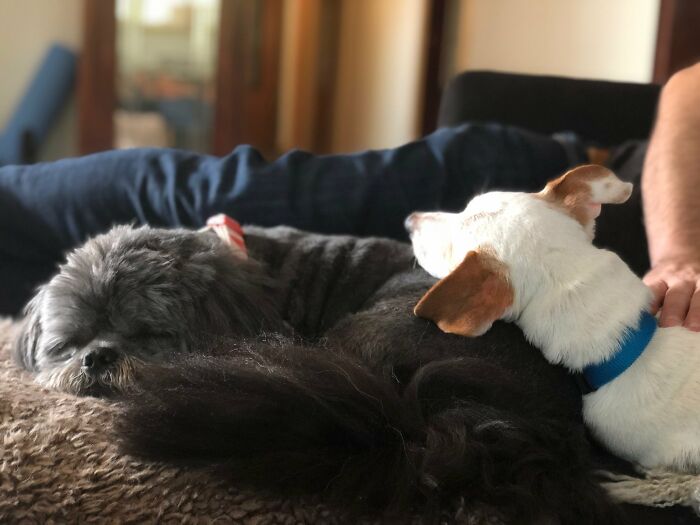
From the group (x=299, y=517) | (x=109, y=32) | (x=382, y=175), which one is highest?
(x=109, y=32)

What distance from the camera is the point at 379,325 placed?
902 mm

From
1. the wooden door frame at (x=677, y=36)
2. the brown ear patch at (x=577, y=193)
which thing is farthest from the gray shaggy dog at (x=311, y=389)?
the wooden door frame at (x=677, y=36)

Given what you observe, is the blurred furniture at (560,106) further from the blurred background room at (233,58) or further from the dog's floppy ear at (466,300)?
the dog's floppy ear at (466,300)

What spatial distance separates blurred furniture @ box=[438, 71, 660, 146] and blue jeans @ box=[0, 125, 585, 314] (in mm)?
379

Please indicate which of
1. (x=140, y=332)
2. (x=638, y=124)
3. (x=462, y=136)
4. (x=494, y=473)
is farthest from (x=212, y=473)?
(x=638, y=124)

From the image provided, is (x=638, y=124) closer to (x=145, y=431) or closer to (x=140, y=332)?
(x=140, y=332)

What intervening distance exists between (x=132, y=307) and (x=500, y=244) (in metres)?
0.47

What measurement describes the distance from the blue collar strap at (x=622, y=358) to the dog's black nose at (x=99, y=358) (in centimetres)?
57

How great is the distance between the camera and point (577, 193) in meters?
0.97

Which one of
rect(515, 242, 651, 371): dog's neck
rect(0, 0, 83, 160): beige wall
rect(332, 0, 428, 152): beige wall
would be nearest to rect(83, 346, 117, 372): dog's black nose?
rect(515, 242, 651, 371): dog's neck

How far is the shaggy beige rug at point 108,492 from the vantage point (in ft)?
2.14

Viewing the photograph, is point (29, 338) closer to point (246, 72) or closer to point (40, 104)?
point (40, 104)

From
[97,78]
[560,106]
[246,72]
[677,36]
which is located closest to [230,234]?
[560,106]

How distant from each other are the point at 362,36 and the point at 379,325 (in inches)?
147
